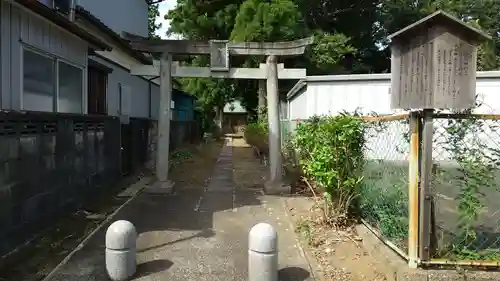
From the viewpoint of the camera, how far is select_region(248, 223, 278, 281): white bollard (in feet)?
14.7

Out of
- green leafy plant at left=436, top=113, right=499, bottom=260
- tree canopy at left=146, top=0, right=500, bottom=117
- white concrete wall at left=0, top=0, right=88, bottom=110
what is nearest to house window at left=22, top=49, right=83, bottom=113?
white concrete wall at left=0, top=0, right=88, bottom=110

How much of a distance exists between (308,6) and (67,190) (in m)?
19.0

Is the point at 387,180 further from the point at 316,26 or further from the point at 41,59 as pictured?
the point at 316,26

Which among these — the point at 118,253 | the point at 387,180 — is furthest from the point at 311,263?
the point at 118,253

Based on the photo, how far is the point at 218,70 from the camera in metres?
10.2

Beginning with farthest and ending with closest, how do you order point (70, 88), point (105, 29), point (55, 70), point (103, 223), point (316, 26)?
point (316, 26), point (105, 29), point (70, 88), point (55, 70), point (103, 223)

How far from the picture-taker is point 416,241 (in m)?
4.29

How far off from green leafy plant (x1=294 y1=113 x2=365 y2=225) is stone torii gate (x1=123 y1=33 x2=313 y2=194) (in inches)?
131

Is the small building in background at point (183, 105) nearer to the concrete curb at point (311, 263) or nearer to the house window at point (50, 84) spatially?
the house window at point (50, 84)

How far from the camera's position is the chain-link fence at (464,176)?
13.9 feet

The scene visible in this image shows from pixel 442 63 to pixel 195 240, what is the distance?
12.7ft

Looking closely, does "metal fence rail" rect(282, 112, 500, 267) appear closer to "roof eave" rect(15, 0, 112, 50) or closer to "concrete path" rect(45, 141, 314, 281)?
"concrete path" rect(45, 141, 314, 281)

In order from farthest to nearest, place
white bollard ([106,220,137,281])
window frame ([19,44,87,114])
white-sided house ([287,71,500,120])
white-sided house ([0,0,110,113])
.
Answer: white-sided house ([287,71,500,120]) < window frame ([19,44,87,114]) < white-sided house ([0,0,110,113]) < white bollard ([106,220,137,281])

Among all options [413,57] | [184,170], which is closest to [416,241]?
[413,57]
